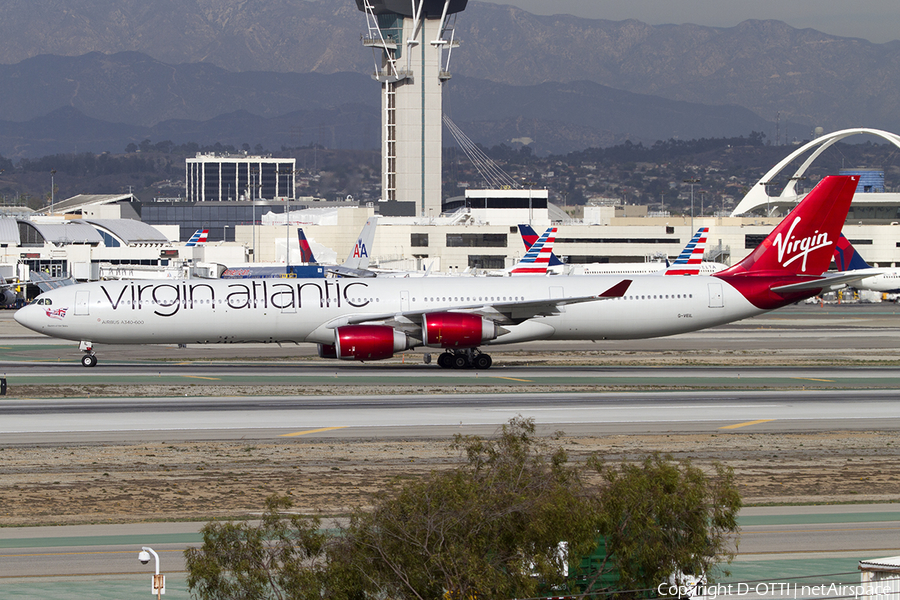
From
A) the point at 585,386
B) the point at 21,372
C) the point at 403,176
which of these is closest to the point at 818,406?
the point at 585,386

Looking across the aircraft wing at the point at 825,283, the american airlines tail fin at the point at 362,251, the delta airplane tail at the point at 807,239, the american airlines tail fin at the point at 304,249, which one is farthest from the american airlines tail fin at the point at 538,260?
the aircraft wing at the point at 825,283

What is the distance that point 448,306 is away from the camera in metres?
45.9

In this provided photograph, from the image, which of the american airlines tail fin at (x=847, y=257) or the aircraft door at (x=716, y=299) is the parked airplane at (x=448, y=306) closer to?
the aircraft door at (x=716, y=299)

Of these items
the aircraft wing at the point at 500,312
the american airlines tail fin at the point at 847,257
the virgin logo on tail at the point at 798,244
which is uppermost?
the american airlines tail fin at the point at 847,257

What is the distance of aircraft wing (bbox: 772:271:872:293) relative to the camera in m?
45.1

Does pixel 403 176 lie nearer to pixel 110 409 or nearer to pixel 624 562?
pixel 110 409

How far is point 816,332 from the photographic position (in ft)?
223

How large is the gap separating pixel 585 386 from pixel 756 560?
22.1 metres

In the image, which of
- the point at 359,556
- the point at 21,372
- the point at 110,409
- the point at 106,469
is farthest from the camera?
the point at 21,372

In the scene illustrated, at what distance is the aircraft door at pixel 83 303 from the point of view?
4394cm

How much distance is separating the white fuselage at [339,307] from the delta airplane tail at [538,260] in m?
47.5

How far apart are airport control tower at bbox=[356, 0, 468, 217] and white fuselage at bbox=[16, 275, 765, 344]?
131m

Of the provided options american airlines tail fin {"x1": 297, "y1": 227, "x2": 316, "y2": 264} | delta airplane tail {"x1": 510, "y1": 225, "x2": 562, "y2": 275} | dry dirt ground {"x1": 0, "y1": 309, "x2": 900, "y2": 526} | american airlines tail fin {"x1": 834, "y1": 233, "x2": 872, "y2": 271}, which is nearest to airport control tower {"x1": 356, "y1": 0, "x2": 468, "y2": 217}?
american airlines tail fin {"x1": 297, "y1": 227, "x2": 316, "y2": 264}

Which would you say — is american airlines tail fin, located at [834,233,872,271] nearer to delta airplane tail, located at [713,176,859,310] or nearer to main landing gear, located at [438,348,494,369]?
delta airplane tail, located at [713,176,859,310]
